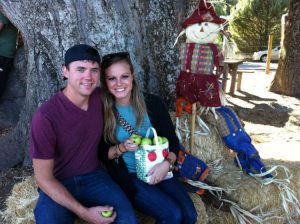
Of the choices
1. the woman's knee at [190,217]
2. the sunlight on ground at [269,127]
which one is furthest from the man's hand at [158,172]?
the sunlight on ground at [269,127]

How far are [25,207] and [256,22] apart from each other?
1934 cm

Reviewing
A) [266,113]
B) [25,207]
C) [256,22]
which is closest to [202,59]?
[25,207]

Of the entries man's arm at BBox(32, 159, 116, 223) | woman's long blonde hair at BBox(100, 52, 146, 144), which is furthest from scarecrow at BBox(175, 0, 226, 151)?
man's arm at BBox(32, 159, 116, 223)

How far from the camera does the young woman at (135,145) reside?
2.48 metres

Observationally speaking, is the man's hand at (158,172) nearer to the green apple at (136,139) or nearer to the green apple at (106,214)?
the green apple at (136,139)

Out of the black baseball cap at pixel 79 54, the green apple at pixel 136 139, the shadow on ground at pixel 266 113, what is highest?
the black baseball cap at pixel 79 54

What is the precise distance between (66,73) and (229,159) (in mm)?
1810

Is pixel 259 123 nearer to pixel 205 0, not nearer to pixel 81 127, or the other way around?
pixel 205 0

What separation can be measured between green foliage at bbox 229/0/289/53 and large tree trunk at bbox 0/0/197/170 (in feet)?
52.3

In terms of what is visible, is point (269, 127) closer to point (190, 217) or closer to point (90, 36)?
point (90, 36)

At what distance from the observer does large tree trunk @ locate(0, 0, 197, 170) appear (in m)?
3.27

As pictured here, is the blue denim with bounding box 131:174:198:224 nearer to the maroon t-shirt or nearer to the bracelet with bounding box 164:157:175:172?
the bracelet with bounding box 164:157:175:172

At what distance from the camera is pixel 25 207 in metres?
2.72

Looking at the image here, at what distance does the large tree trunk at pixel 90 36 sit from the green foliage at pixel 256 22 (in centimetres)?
1595
